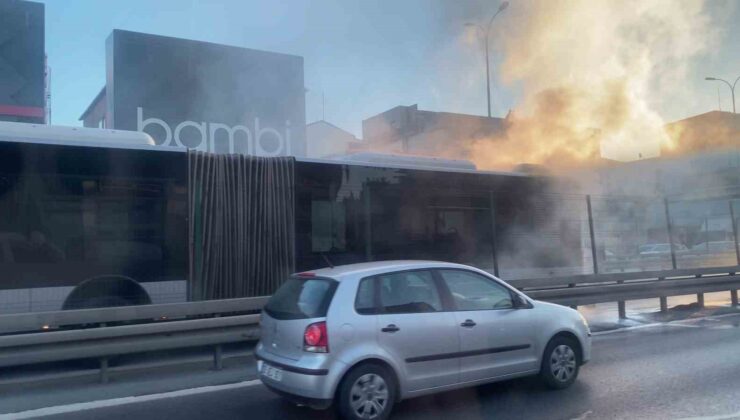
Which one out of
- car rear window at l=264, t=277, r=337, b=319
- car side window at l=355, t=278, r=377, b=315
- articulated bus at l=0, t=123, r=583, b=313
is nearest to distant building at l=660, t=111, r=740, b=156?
articulated bus at l=0, t=123, r=583, b=313

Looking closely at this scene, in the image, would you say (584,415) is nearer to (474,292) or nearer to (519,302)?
(519,302)

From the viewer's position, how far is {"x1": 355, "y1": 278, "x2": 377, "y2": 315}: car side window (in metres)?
5.06

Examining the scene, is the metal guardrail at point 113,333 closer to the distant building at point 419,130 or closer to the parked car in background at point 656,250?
the parked car in background at point 656,250

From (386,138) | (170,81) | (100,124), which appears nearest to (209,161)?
(170,81)

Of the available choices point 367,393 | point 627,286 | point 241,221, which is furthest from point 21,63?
point 367,393

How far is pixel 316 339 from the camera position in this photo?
4812 millimetres

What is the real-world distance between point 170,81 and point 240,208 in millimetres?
16546

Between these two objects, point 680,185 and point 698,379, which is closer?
point 698,379

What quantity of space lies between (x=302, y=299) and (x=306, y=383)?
770 mm

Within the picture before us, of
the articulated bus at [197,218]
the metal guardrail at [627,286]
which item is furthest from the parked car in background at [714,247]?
the articulated bus at [197,218]

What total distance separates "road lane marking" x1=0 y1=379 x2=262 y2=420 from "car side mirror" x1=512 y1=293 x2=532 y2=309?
3.01 meters

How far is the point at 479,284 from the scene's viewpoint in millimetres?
5914

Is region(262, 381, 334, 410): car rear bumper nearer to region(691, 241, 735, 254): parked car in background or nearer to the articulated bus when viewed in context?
the articulated bus

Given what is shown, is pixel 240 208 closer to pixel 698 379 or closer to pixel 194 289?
pixel 194 289
